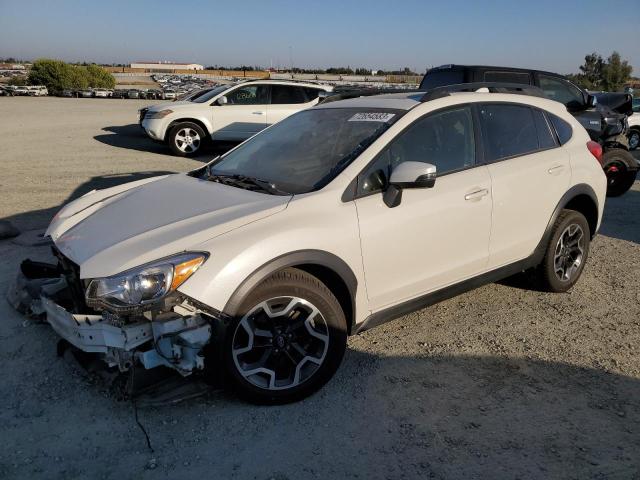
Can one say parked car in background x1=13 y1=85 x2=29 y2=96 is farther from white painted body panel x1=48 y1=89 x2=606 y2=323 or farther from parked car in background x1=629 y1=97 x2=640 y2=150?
white painted body panel x1=48 y1=89 x2=606 y2=323

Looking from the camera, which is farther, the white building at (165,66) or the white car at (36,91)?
the white building at (165,66)

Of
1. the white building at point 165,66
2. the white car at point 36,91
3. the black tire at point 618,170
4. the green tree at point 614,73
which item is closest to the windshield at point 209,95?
the black tire at point 618,170

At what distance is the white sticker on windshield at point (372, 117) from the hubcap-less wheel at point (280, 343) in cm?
143

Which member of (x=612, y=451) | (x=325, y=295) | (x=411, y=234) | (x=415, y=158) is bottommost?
(x=612, y=451)

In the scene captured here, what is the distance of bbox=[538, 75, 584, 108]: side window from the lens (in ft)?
32.5

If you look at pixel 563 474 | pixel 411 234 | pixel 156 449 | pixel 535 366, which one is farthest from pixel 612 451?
pixel 156 449

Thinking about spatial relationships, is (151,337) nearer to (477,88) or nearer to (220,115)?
(477,88)

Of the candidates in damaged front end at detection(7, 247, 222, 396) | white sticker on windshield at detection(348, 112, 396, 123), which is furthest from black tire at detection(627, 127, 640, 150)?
damaged front end at detection(7, 247, 222, 396)

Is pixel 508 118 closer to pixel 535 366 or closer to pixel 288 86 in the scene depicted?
pixel 535 366

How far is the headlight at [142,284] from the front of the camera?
288 cm

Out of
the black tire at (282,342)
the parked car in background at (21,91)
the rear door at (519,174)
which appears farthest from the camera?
the parked car in background at (21,91)

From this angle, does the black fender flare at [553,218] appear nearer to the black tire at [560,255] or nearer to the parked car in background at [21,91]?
the black tire at [560,255]

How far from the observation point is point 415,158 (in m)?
3.82

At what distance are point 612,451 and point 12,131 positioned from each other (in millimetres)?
17256
